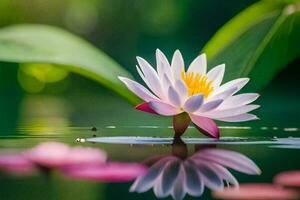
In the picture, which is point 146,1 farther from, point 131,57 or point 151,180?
point 151,180

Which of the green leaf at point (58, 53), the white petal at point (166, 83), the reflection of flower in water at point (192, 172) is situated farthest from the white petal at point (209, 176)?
the green leaf at point (58, 53)

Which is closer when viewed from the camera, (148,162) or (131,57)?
(148,162)

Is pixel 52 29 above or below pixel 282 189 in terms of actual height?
above

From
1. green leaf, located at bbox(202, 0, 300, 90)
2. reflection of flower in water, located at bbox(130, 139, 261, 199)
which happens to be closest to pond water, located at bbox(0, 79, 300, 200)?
reflection of flower in water, located at bbox(130, 139, 261, 199)

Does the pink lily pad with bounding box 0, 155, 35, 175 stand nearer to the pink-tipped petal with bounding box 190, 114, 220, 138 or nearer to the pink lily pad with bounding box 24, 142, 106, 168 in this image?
the pink lily pad with bounding box 24, 142, 106, 168

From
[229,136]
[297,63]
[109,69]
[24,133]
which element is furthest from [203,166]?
[297,63]

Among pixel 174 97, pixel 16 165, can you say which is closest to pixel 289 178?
pixel 174 97

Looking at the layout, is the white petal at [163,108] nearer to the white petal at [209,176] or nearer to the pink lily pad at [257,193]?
the white petal at [209,176]
